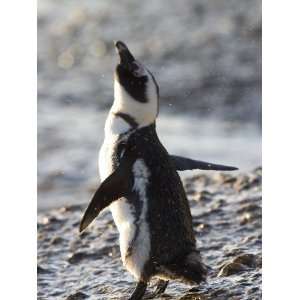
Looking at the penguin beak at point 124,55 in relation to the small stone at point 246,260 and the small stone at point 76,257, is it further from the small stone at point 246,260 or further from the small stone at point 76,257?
the small stone at point 76,257

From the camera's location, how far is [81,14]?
609 cm

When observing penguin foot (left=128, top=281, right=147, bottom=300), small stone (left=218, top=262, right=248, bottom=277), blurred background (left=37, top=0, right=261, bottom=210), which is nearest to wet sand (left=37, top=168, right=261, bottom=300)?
small stone (left=218, top=262, right=248, bottom=277)

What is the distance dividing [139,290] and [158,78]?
8.94 feet

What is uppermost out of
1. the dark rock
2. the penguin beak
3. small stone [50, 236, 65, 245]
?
the penguin beak

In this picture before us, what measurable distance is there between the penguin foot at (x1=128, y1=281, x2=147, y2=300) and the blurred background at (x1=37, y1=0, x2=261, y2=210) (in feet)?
Result: 4.27

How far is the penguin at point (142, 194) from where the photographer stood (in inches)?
113

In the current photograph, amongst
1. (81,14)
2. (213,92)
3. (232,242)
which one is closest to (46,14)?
(81,14)

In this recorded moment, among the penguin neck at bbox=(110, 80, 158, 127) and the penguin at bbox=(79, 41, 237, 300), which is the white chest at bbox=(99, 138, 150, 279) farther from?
the penguin neck at bbox=(110, 80, 158, 127)

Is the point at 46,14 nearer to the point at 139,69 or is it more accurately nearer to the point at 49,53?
the point at 49,53

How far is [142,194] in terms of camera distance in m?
2.88

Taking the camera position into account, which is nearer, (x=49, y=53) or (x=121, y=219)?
(x=121, y=219)

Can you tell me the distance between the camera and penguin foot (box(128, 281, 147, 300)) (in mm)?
2940

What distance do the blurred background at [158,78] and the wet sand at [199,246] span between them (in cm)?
24
